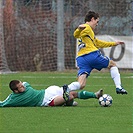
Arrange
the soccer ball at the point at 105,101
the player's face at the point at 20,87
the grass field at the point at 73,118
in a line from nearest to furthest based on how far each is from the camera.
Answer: the grass field at the point at 73,118
the player's face at the point at 20,87
the soccer ball at the point at 105,101

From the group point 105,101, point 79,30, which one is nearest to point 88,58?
point 79,30

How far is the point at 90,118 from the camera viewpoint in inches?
362

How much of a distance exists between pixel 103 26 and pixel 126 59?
5.32 feet

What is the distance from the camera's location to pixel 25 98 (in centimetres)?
1059

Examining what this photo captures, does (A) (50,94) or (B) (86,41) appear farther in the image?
(B) (86,41)

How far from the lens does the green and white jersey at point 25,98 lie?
10.6 m

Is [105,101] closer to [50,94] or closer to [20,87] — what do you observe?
[50,94]

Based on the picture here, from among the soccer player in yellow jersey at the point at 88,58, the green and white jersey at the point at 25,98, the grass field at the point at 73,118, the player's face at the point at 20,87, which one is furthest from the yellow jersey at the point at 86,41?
the player's face at the point at 20,87

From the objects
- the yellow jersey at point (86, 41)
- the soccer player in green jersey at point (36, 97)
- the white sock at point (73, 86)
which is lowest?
the soccer player in green jersey at point (36, 97)

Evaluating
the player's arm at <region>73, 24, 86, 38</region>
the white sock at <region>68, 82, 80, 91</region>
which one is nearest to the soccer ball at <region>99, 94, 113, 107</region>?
the white sock at <region>68, 82, 80, 91</region>

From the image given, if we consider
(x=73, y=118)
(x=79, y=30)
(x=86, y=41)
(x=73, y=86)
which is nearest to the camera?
(x=73, y=118)

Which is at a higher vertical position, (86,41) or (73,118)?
(86,41)

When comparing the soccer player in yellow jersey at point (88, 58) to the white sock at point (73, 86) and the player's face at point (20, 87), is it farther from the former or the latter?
the player's face at point (20, 87)

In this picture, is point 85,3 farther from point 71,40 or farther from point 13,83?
point 13,83
